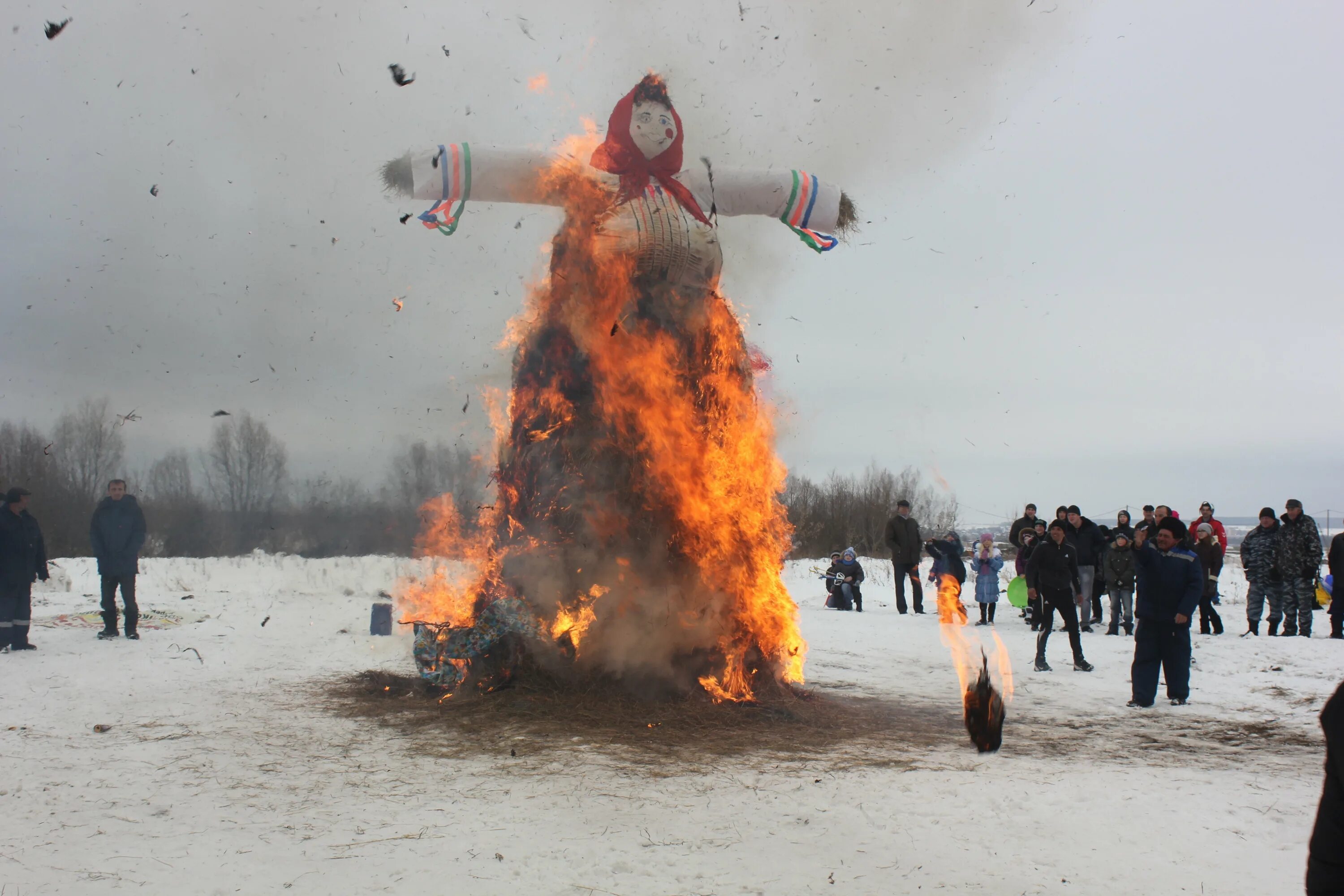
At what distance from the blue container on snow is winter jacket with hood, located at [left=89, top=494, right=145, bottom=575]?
10.00 ft

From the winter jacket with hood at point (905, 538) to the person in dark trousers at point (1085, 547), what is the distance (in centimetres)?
323

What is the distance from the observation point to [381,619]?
12258 mm

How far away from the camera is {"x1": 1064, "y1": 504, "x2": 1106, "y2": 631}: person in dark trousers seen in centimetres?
1329

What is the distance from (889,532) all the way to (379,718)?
11.4m

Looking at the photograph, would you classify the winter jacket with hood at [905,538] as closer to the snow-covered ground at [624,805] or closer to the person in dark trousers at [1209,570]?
the person in dark trousers at [1209,570]

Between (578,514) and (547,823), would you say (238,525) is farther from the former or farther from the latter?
(547,823)

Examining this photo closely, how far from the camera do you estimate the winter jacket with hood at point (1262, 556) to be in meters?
12.5


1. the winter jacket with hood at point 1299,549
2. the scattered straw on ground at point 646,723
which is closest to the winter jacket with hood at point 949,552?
the winter jacket with hood at point 1299,549

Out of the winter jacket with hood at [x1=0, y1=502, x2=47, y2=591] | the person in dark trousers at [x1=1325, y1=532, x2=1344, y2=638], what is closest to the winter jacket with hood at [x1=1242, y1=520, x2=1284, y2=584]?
the person in dark trousers at [x1=1325, y1=532, x2=1344, y2=638]

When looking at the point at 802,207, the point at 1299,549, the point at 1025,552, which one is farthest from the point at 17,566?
the point at 1299,549

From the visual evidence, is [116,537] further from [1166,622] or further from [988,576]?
[988,576]

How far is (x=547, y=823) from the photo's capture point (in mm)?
4645

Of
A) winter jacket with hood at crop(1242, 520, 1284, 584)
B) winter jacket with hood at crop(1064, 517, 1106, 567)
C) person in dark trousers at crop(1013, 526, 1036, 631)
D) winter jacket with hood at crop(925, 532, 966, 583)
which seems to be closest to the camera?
winter jacket with hood at crop(1242, 520, 1284, 584)

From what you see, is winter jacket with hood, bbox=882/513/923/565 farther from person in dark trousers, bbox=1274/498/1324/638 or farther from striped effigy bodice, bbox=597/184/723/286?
striped effigy bodice, bbox=597/184/723/286
